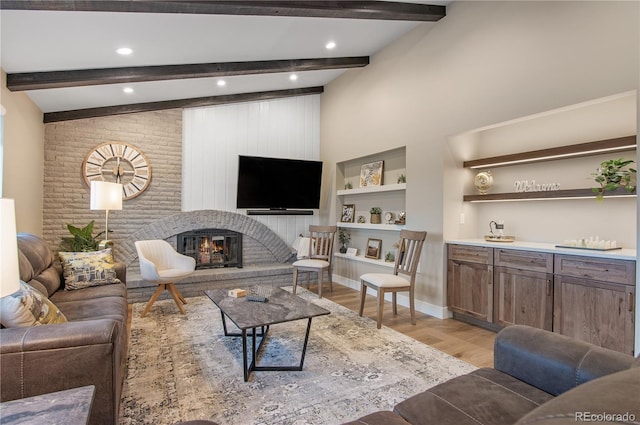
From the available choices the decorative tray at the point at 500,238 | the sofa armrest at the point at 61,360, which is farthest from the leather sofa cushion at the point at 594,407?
the decorative tray at the point at 500,238

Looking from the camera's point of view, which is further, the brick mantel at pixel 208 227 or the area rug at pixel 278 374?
the brick mantel at pixel 208 227

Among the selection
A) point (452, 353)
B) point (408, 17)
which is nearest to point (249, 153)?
point (408, 17)

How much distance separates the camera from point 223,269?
5.12 m

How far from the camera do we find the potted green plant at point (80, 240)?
4.10 meters

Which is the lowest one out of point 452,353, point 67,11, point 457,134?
point 452,353

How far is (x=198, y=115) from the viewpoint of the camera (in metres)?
5.23

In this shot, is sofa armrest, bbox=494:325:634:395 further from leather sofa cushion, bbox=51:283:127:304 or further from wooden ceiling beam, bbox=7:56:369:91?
wooden ceiling beam, bbox=7:56:369:91

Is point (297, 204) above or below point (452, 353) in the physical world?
above

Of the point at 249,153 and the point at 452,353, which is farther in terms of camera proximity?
the point at 249,153

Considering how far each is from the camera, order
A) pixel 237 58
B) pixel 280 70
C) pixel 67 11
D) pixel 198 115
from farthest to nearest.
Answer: pixel 198 115 → pixel 280 70 → pixel 237 58 → pixel 67 11

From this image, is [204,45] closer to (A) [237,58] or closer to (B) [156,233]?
(A) [237,58]

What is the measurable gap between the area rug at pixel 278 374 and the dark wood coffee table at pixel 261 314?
9 cm

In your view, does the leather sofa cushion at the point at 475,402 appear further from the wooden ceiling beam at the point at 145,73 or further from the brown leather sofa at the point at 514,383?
the wooden ceiling beam at the point at 145,73

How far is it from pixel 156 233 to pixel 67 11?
10.3 ft
